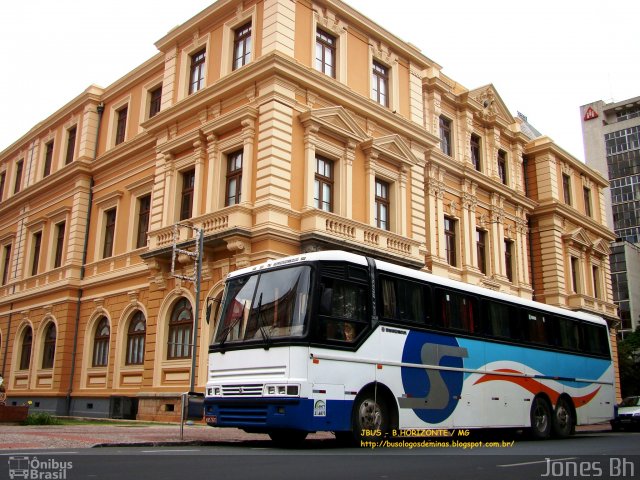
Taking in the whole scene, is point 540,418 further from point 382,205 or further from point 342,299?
point 382,205

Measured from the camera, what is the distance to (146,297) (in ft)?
82.6

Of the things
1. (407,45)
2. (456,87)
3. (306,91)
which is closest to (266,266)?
(306,91)

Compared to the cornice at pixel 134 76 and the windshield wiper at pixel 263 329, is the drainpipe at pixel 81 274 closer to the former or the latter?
the cornice at pixel 134 76

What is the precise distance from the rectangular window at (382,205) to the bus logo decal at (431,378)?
1065 cm

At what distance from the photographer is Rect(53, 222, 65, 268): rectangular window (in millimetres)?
31516

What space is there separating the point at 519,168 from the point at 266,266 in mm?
27076

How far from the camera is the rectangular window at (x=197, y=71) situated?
997 inches

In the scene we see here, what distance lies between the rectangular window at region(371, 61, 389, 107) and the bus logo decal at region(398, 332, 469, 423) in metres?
14.0

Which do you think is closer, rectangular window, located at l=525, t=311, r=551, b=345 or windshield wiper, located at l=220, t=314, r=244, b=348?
windshield wiper, located at l=220, t=314, r=244, b=348

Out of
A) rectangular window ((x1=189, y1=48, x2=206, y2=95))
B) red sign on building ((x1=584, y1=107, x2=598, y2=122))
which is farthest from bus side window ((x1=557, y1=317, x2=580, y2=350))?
red sign on building ((x1=584, y1=107, x2=598, y2=122))

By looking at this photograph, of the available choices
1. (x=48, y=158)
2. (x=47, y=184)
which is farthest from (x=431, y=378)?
(x=48, y=158)

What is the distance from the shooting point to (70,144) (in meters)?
33.3

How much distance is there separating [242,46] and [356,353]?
50.5 ft

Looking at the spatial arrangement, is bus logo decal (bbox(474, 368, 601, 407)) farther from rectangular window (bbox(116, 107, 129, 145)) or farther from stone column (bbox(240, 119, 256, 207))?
rectangular window (bbox(116, 107, 129, 145))
